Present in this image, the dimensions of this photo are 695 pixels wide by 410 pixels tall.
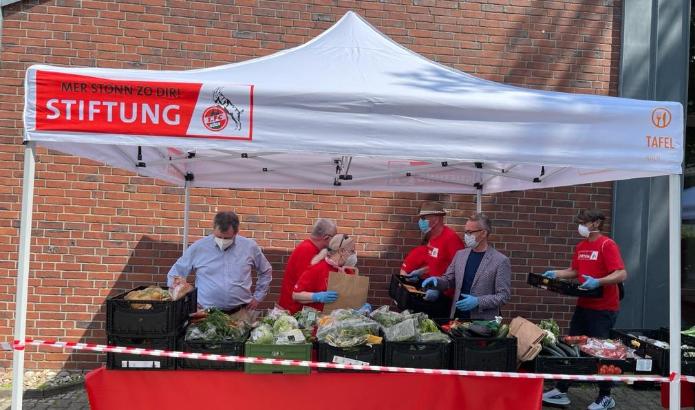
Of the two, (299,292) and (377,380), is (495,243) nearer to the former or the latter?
(299,292)

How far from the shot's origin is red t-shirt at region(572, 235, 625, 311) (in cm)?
511

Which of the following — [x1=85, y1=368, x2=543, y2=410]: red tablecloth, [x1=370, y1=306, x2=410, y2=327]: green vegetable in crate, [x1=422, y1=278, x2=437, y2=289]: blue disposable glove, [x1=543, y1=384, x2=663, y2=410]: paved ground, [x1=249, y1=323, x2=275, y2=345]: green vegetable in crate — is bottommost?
[x1=543, y1=384, x2=663, y2=410]: paved ground

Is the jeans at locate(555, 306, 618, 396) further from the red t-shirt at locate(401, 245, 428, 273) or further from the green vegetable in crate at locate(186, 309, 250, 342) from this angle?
the green vegetable in crate at locate(186, 309, 250, 342)

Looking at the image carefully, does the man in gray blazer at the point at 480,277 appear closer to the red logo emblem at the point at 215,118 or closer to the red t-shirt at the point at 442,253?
the red t-shirt at the point at 442,253

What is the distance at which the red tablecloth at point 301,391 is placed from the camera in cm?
372

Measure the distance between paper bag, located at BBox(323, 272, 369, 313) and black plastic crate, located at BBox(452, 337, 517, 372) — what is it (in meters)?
1.12

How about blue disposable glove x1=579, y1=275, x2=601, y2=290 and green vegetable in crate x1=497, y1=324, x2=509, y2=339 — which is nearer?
green vegetable in crate x1=497, y1=324, x2=509, y2=339

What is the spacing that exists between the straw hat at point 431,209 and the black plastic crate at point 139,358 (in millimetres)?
3188

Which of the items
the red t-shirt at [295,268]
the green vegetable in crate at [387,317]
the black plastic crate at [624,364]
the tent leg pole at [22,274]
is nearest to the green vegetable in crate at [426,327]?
the green vegetable in crate at [387,317]

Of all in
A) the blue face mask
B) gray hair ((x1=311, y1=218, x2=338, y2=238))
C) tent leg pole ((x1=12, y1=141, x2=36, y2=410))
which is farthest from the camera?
the blue face mask

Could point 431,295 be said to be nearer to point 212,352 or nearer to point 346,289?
point 346,289

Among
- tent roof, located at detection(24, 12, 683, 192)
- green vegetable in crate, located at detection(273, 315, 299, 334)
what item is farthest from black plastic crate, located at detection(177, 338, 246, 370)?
tent roof, located at detection(24, 12, 683, 192)

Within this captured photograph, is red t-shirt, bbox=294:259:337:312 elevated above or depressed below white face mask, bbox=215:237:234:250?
below

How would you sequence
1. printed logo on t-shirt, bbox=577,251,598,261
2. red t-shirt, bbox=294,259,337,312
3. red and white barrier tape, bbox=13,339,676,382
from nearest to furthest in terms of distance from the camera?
red and white barrier tape, bbox=13,339,676,382 < red t-shirt, bbox=294,259,337,312 < printed logo on t-shirt, bbox=577,251,598,261
